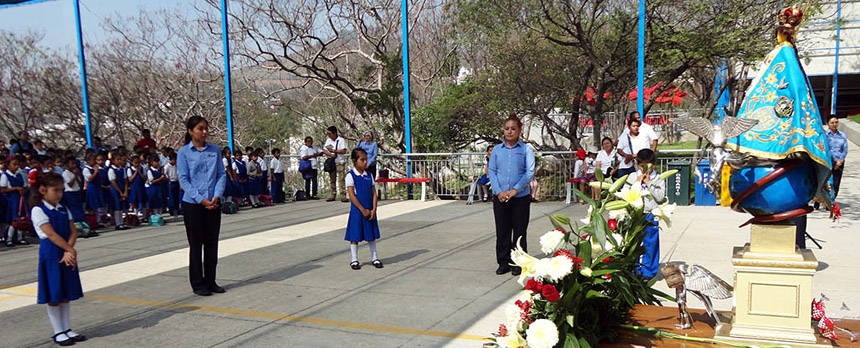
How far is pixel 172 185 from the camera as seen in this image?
1338cm

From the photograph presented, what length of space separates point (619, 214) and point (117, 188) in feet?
37.2

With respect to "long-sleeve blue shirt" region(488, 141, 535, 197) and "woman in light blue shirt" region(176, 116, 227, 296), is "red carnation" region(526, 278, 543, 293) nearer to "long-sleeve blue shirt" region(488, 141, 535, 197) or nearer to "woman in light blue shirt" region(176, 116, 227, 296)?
"long-sleeve blue shirt" region(488, 141, 535, 197)

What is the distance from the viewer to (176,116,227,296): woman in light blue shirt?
253 inches

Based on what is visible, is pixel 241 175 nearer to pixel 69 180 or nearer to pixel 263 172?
pixel 263 172

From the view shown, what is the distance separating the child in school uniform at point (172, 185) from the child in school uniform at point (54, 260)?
8.14 metres

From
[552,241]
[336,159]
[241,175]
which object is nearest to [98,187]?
[241,175]

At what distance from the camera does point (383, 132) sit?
2077 centimetres

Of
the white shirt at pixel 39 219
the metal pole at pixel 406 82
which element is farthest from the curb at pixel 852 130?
the white shirt at pixel 39 219

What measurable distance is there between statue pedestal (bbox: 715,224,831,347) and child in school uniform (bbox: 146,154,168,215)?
12.0m

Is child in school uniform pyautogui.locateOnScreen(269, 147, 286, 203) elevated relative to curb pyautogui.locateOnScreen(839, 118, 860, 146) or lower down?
lower down

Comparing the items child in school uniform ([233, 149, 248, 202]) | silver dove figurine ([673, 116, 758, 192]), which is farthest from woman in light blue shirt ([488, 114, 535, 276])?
child in school uniform ([233, 149, 248, 202])

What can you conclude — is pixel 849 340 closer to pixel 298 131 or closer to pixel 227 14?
pixel 227 14

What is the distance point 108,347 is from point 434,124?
16530 mm

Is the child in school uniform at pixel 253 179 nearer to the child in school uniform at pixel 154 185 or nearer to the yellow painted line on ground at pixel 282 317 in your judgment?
the child in school uniform at pixel 154 185
